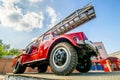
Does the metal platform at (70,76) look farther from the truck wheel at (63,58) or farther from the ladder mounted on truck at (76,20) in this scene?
the ladder mounted on truck at (76,20)

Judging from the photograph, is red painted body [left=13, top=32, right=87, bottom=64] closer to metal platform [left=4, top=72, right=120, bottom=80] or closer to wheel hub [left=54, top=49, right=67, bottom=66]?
wheel hub [left=54, top=49, right=67, bottom=66]

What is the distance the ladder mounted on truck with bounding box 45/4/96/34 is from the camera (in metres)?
6.57

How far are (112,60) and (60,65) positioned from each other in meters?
14.0

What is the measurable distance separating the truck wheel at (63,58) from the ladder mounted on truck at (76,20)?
11.9 ft

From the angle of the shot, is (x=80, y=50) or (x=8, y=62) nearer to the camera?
(x=80, y=50)

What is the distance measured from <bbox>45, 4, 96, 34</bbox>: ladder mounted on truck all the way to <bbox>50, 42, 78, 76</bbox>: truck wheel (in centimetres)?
363

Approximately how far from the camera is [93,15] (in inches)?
259

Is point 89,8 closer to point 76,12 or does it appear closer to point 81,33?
point 76,12

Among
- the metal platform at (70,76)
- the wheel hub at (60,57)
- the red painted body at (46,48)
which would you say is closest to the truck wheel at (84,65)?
the metal platform at (70,76)

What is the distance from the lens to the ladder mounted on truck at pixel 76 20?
6.57 meters

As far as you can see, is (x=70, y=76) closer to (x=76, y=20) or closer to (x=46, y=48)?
(x=46, y=48)

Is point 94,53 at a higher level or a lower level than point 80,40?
lower

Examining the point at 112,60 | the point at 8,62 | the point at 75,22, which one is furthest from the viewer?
the point at 8,62

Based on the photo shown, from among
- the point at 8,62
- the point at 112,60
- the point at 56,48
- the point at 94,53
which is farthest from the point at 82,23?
the point at 8,62
